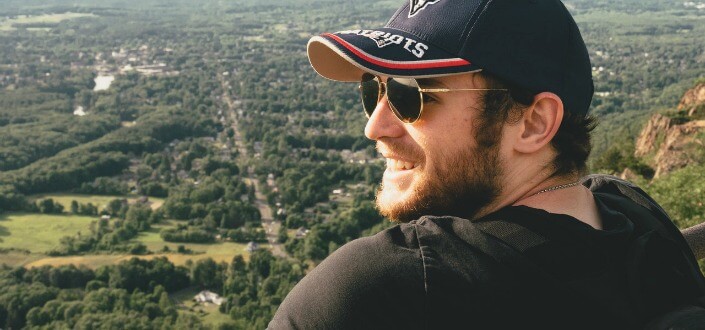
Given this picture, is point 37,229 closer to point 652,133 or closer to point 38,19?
point 652,133

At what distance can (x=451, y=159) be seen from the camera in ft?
5.46

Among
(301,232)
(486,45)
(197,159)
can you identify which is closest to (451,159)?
(486,45)

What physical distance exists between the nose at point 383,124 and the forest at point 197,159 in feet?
19.0

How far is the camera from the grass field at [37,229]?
105 ft

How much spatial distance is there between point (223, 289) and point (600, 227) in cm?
2613

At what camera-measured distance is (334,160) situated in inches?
1790

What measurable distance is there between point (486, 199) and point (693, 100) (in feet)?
58.6

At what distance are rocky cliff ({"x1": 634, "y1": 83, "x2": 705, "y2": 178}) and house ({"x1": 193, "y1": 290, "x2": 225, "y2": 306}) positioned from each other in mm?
16171

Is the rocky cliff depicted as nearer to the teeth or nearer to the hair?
the hair

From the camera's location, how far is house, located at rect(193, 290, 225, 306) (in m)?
26.2

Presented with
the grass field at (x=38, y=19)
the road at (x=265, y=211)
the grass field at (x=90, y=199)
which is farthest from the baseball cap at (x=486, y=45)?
the grass field at (x=38, y=19)

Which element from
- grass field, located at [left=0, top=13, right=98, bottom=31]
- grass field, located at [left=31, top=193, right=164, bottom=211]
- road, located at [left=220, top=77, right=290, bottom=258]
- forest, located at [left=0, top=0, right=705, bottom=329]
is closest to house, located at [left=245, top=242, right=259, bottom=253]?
forest, located at [left=0, top=0, right=705, bottom=329]

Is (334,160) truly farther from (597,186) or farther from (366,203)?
(597,186)

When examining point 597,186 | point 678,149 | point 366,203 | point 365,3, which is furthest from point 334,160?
point 365,3
